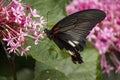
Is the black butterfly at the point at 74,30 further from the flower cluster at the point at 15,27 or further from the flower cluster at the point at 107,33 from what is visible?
the flower cluster at the point at 107,33

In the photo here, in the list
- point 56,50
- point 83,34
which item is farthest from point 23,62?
point 83,34

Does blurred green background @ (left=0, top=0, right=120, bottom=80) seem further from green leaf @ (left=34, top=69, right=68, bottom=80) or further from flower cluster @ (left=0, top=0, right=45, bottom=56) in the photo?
flower cluster @ (left=0, top=0, right=45, bottom=56)

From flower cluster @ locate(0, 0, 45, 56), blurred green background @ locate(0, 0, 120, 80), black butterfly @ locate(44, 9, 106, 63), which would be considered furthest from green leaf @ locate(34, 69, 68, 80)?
flower cluster @ locate(0, 0, 45, 56)

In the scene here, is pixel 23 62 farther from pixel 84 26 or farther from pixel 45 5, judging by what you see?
pixel 84 26

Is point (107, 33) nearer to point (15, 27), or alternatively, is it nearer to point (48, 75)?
point (48, 75)

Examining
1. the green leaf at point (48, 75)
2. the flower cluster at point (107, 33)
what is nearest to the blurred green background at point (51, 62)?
the green leaf at point (48, 75)
